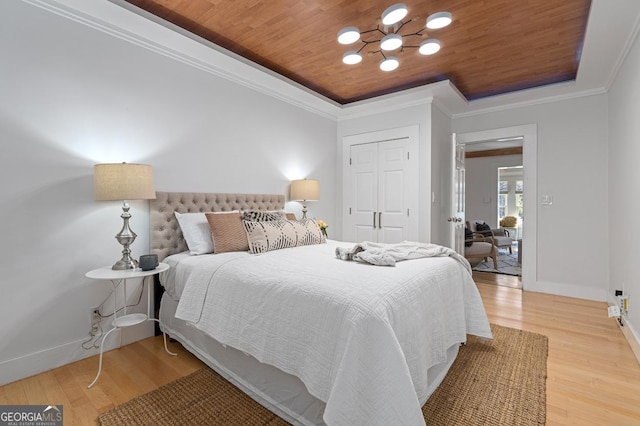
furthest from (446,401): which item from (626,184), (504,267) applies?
(504,267)

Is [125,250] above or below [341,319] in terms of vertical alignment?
above

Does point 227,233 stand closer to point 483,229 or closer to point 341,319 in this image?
point 341,319

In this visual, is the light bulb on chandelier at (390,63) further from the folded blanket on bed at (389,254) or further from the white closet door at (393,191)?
the folded blanket on bed at (389,254)

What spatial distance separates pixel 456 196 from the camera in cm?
392

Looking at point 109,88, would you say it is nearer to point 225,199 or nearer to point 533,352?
point 225,199

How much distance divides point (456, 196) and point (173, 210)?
10.8 feet

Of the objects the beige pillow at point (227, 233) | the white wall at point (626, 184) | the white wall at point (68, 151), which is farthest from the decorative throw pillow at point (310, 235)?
the white wall at point (626, 184)

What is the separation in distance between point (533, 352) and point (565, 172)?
104 inches

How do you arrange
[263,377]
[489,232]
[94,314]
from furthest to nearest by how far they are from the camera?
[489,232] → [94,314] → [263,377]

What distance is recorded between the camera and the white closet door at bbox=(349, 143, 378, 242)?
175 inches

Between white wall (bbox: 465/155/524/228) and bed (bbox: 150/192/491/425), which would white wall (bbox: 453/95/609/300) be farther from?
white wall (bbox: 465/155/524/228)

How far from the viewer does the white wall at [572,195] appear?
366 centimetres

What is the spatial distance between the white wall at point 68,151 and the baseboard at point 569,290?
4.33m

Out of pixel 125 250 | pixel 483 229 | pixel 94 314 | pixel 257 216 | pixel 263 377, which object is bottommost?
pixel 263 377
